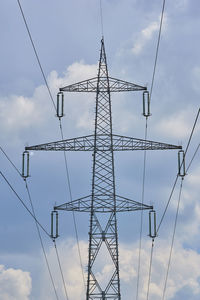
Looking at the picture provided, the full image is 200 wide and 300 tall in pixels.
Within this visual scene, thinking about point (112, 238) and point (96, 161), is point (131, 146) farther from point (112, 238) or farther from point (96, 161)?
point (112, 238)

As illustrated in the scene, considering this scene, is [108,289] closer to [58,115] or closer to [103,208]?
[103,208]

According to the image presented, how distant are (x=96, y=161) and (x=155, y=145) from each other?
4390 mm

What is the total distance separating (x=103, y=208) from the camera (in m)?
51.2

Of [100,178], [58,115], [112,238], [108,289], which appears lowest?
[108,289]

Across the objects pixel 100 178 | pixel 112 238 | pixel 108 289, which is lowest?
pixel 108 289

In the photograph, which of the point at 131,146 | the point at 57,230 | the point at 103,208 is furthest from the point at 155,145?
the point at 57,230

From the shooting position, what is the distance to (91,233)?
5206 centimetres

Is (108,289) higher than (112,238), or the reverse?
(112,238)

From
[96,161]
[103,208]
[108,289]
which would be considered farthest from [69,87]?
[108,289]

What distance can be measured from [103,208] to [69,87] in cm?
877

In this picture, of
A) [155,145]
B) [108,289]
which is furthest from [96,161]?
[108,289]

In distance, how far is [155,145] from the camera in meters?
50.6

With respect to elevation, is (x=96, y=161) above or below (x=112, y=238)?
above

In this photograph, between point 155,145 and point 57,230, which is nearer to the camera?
point 155,145
